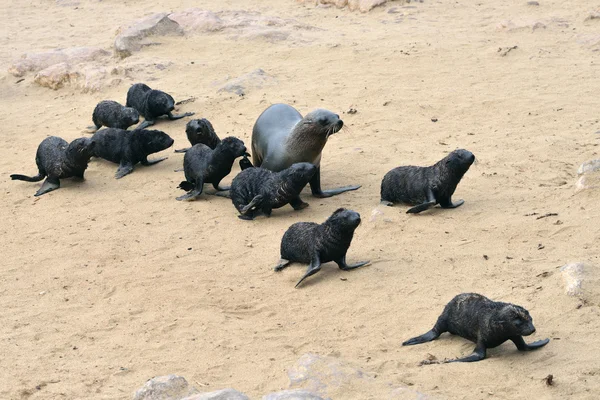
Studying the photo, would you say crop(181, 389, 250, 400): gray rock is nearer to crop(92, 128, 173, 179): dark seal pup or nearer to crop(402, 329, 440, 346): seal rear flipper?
crop(402, 329, 440, 346): seal rear flipper

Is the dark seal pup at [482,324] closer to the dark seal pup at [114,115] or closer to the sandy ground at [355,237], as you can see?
the sandy ground at [355,237]

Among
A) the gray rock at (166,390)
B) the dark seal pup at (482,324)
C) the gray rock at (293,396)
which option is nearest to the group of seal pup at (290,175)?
the dark seal pup at (482,324)

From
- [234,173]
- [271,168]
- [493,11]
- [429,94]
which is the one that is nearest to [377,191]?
[271,168]

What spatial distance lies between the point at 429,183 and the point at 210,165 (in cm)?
225

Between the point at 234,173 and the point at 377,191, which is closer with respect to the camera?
the point at 377,191

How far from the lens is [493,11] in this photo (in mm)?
14336

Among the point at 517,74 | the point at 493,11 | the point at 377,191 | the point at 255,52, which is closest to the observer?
the point at 377,191

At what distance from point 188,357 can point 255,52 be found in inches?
323

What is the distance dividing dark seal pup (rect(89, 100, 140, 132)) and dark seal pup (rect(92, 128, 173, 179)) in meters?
0.87

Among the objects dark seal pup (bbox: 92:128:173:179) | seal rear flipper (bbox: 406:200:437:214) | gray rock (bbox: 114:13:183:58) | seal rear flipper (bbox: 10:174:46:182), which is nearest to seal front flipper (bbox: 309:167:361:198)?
seal rear flipper (bbox: 406:200:437:214)

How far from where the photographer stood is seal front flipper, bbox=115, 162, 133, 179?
970 cm

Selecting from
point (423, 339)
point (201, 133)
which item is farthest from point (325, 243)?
point (201, 133)

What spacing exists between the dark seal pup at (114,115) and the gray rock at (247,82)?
4.33 feet

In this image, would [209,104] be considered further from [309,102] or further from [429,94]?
[429,94]
